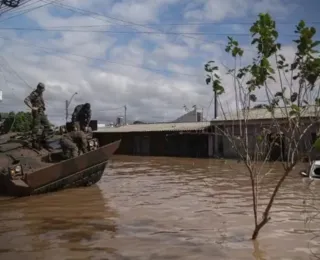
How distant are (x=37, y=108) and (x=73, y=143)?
1854mm

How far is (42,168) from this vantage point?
38.0ft

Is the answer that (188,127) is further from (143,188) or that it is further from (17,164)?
(17,164)

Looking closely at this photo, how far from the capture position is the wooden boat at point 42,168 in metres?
11.5

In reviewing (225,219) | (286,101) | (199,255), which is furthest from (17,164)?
(286,101)

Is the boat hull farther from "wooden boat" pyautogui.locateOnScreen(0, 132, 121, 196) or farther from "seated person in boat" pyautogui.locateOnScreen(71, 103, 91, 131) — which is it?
"seated person in boat" pyautogui.locateOnScreen(71, 103, 91, 131)

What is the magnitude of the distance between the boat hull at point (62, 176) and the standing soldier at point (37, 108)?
202 centimetres

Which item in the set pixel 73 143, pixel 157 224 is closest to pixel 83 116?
pixel 73 143

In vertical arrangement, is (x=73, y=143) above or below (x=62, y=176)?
above

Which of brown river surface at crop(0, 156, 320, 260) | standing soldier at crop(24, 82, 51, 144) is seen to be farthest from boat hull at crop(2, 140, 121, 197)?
standing soldier at crop(24, 82, 51, 144)

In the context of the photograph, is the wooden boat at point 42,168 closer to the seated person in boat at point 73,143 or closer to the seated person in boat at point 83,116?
the seated person in boat at point 73,143

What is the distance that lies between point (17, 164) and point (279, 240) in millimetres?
7335

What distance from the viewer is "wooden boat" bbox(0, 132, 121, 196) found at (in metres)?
11.5

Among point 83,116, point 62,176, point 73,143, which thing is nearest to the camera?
point 62,176

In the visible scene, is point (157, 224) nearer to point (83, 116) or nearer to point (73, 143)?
point (73, 143)
